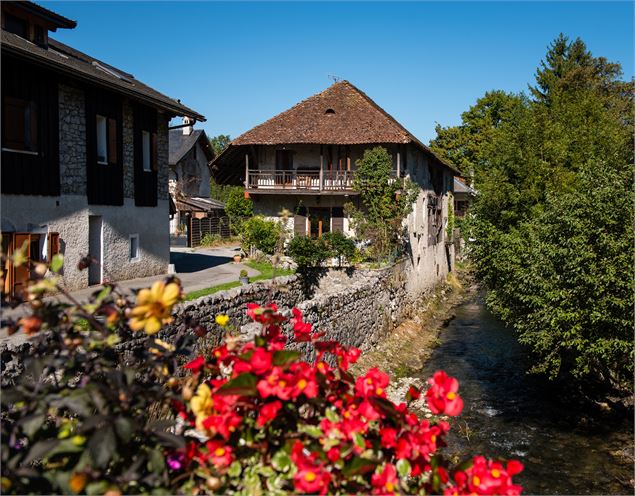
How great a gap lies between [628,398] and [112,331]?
1467 cm

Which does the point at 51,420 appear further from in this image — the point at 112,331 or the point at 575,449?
the point at 575,449

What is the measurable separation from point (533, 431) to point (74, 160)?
13.6 meters

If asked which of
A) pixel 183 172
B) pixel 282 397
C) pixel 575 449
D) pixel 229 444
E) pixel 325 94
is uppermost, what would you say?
pixel 325 94

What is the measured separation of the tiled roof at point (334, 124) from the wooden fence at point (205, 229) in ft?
45.0

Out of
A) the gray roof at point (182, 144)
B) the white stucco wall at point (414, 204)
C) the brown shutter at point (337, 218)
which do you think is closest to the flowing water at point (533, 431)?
the white stucco wall at point (414, 204)

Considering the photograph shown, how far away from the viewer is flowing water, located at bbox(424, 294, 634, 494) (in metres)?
11.1

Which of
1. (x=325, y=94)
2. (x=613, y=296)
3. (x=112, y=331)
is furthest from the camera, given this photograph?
(x=325, y=94)

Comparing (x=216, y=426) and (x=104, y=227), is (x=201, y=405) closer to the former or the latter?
(x=216, y=426)

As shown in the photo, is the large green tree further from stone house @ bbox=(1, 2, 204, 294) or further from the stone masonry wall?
the stone masonry wall

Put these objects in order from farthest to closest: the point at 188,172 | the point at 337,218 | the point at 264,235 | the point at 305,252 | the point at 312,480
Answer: the point at 188,172 → the point at 337,218 → the point at 264,235 → the point at 305,252 → the point at 312,480

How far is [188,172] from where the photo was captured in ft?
150

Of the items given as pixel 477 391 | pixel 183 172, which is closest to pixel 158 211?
pixel 477 391

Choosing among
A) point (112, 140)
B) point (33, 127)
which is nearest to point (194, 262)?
point (112, 140)

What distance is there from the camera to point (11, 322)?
2717mm
